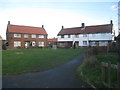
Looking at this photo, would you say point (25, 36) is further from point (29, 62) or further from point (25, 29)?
point (29, 62)

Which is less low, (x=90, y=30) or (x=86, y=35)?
(x=90, y=30)

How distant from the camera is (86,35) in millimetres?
46812

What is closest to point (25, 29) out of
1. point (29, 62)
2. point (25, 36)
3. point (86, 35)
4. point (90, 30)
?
point (25, 36)

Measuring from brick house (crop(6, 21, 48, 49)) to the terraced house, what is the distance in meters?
8.04

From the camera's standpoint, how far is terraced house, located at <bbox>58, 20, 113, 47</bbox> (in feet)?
139

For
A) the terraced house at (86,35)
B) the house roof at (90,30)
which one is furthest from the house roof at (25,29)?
the house roof at (90,30)

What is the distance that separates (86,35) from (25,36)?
76.2ft

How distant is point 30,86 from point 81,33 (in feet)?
141

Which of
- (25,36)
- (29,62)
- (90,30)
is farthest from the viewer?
(25,36)

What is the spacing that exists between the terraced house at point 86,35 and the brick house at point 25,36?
317 inches

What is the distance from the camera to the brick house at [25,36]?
45178 mm

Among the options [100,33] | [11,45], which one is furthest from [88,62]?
[11,45]

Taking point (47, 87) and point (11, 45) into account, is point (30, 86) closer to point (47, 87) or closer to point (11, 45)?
point (47, 87)

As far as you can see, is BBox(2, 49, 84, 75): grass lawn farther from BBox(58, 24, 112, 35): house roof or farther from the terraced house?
BBox(58, 24, 112, 35): house roof
